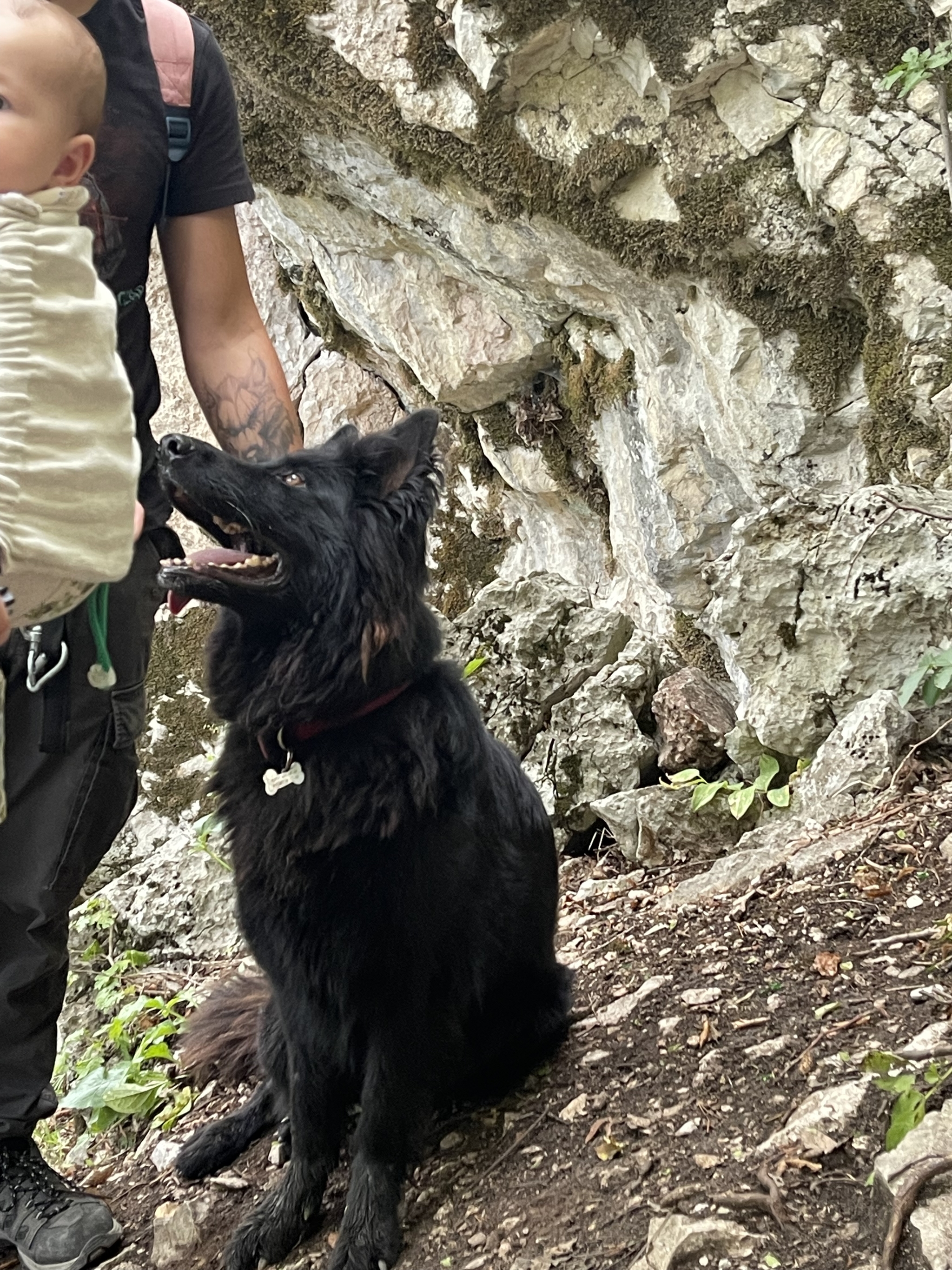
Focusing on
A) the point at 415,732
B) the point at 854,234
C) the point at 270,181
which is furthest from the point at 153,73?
the point at 270,181

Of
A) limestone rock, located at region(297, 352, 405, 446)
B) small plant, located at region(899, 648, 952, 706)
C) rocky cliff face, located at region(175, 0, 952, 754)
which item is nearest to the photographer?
small plant, located at region(899, 648, 952, 706)

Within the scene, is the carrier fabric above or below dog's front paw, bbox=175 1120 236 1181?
above

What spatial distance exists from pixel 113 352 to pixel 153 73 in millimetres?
820

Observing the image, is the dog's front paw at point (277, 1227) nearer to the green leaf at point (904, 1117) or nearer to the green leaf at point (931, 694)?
the green leaf at point (904, 1117)

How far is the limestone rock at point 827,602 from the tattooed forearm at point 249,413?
226cm

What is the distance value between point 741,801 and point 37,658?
2.81 meters

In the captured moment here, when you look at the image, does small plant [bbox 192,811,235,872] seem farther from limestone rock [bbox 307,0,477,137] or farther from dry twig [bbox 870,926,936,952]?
limestone rock [bbox 307,0,477,137]

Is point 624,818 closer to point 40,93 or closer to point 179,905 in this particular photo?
point 179,905

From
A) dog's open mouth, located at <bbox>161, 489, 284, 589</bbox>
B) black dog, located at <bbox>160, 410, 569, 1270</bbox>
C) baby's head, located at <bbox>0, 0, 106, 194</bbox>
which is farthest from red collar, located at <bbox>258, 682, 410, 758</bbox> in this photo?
baby's head, located at <bbox>0, 0, 106, 194</bbox>

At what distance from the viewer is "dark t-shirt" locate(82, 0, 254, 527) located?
4.19 ft

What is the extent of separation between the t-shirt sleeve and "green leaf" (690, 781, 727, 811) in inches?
106

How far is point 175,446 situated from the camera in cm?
148

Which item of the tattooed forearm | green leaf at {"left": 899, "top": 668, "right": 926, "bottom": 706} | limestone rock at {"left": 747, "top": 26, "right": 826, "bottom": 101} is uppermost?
limestone rock at {"left": 747, "top": 26, "right": 826, "bottom": 101}

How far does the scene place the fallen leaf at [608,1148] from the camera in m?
1.93
